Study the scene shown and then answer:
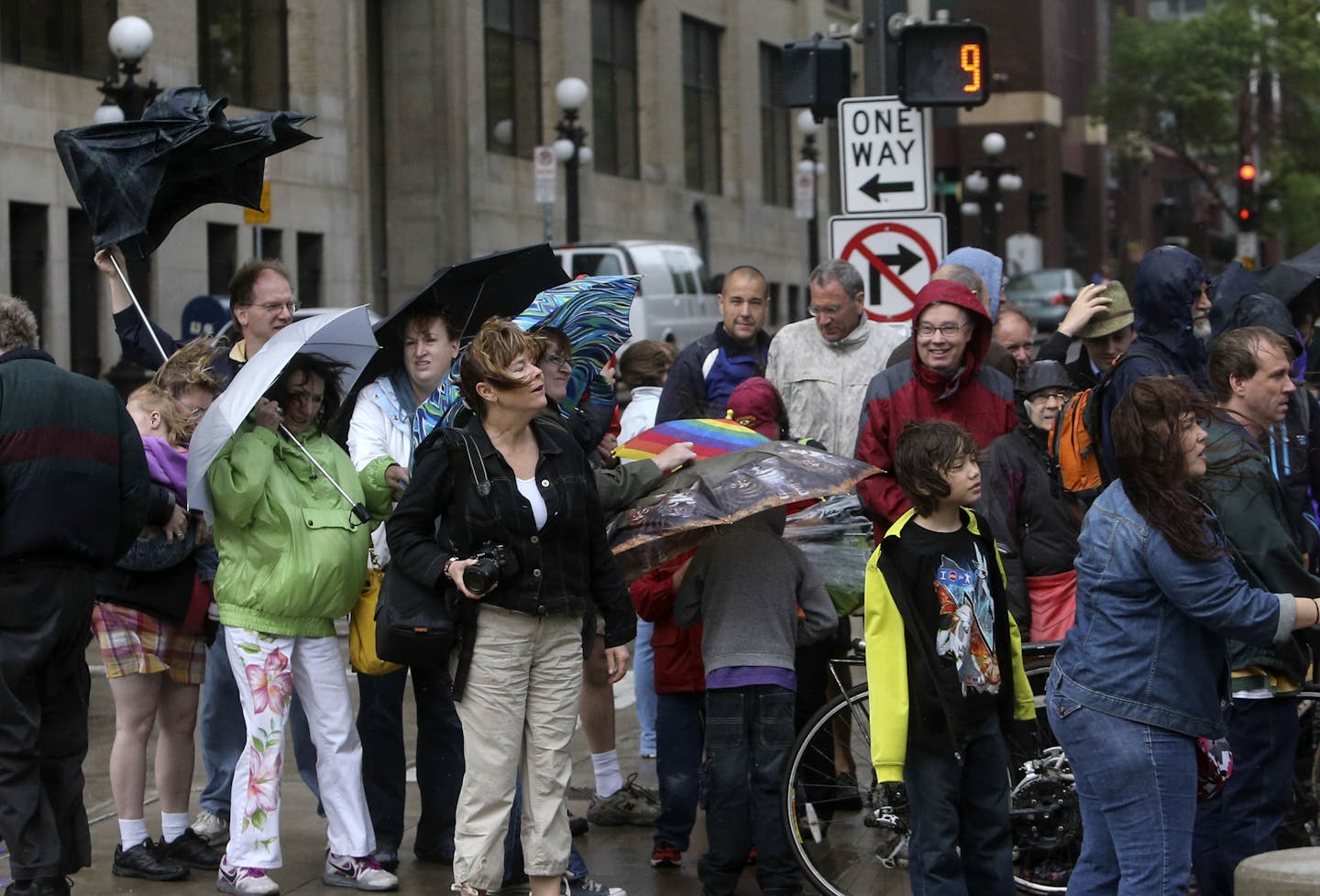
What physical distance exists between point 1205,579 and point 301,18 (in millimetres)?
26150

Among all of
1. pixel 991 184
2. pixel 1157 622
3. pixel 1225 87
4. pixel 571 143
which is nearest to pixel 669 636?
pixel 1157 622

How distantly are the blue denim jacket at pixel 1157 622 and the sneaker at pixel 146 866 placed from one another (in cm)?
346

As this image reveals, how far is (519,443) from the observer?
6301 mm

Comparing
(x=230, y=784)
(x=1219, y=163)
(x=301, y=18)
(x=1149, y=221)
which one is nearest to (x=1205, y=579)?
(x=230, y=784)

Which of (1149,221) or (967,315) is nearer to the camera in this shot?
(967,315)

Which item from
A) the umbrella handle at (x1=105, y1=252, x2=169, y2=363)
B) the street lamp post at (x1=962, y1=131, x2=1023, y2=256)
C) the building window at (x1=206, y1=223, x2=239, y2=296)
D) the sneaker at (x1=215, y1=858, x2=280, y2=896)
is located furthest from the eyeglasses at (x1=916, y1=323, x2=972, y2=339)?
the street lamp post at (x1=962, y1=131, x2=1023, y2=256)

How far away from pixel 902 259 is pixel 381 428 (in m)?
4.89

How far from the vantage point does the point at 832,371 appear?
8.70 metres

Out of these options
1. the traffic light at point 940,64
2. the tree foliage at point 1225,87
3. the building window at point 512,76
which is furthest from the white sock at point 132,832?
the tree foliage at point 1225,87

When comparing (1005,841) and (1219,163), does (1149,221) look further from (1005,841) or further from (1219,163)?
(1005,841)

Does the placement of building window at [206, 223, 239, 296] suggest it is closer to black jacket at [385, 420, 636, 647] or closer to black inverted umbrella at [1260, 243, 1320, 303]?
black inverted umbrella at [1260, 243, 1320, 303]

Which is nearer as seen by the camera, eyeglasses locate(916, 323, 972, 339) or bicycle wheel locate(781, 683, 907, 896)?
bicycle wheel locate(781, 683, 907, 896)

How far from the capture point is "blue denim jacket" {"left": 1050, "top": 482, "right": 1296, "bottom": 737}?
16.3 ft

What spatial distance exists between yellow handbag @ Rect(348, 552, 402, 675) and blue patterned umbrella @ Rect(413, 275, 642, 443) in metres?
0.58
